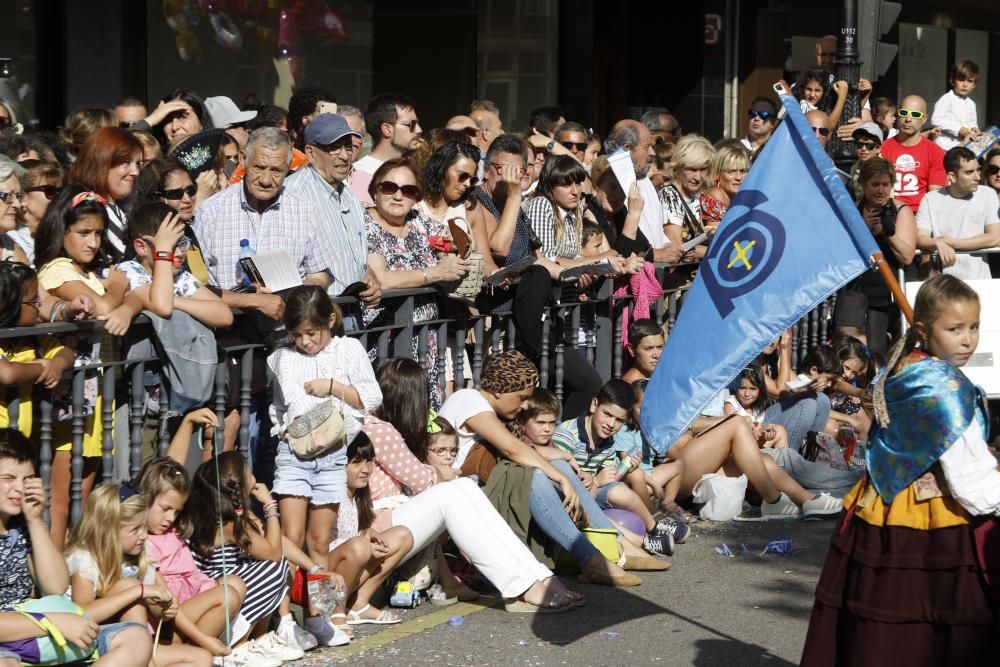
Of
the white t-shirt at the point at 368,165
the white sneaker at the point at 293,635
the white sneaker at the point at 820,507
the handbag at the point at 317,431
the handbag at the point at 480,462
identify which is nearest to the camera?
the white sneaker at the point at 293,635

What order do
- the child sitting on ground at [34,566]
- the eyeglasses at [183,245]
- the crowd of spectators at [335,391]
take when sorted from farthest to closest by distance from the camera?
1. the eyeglasses at [183,245]
2. the crowd of spectators at [335,391]
3. the child sitting on ground at [34,566]

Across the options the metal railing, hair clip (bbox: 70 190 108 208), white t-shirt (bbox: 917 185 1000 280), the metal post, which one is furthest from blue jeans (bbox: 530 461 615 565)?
the metal post

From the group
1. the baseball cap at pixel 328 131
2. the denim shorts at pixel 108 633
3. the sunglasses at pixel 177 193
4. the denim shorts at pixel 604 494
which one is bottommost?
the denim shorts at pixel 108 633

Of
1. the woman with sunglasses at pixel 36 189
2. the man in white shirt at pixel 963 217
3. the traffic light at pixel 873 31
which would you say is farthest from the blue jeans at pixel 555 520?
the traffic light at pixel 873 31

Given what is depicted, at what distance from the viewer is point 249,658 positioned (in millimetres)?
6402

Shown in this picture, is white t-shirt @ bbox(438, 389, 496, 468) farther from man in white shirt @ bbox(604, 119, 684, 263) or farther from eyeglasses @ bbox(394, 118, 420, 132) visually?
man in white shirt @ bbox(604, 119, 684, 263)

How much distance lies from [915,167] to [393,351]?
7.83 metres

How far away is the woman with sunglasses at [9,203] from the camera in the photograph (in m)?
6.91

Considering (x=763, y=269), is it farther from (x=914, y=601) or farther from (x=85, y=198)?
(x=85, y=198)

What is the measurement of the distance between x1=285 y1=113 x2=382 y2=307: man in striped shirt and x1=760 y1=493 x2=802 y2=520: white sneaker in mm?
2739

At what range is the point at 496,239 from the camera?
30.3 ft

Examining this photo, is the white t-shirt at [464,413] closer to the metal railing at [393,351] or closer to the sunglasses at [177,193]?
the metal railing at [393,351]

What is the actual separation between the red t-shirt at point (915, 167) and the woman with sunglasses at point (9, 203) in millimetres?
9269

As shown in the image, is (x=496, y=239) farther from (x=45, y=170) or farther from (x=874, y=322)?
(x=874, y=322)
